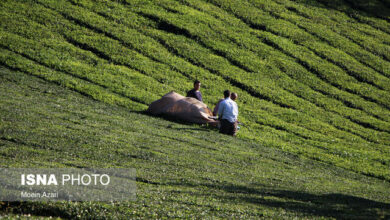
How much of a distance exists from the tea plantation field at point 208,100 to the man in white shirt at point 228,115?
0.84 meters

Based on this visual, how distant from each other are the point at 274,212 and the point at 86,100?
15.6m

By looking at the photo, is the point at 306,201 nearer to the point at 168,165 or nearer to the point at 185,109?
the point at 168,165

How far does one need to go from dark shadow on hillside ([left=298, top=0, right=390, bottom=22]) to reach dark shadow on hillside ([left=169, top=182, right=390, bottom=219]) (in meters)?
46.7

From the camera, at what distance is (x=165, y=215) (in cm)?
941

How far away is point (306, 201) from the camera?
40.0 ft

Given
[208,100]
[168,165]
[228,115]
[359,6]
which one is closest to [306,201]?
[168,165]

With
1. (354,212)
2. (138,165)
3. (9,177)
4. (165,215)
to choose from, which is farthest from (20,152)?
(354,212)

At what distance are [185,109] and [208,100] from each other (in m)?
6.34

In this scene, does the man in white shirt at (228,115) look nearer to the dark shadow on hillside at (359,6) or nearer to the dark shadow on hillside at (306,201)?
the dark shadow on hillside at (306,201)

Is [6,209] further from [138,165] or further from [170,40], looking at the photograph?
[170,40]

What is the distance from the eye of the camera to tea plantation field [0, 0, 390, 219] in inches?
474

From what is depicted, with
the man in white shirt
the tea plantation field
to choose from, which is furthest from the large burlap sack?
the man in white shirt

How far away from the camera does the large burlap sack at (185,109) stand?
23.3m

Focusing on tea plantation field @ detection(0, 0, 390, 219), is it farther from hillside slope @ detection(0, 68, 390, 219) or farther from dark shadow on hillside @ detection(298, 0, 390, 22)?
dark shadow on hillside @ detection(298, 0, 390, 22)
